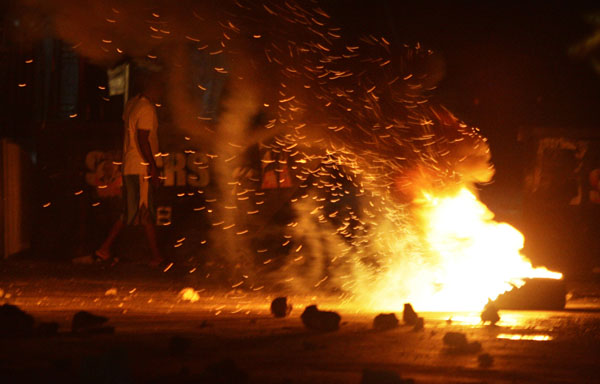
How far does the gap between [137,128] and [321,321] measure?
15.5ft

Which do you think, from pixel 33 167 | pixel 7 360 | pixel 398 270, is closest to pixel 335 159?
pixel 398 270

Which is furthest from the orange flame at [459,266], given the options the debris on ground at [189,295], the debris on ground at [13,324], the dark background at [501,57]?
the dark background at [501,57]

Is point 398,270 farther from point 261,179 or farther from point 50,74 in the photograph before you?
point 50,74

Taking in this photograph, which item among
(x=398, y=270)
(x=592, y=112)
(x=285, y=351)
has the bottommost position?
(x=285, y=351)

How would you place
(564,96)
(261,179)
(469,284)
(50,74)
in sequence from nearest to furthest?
(469,284) → (261,179) → (50,74) → (564,96)

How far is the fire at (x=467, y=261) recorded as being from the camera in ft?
28.2

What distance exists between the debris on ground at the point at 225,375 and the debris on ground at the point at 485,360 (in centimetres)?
137

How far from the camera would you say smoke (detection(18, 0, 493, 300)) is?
11312mm

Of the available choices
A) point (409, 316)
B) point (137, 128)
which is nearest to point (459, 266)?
point (409, 316)

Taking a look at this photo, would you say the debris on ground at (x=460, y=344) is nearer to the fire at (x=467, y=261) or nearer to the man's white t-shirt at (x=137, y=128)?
the fire at (x=467, y=261)

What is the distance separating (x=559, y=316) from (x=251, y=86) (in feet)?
19.2

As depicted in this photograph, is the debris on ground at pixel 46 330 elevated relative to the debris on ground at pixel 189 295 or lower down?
lower down

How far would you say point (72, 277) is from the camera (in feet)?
33.3

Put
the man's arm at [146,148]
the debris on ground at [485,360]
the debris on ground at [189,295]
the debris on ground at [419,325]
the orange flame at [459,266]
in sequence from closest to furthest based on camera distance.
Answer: the debris on ground at [485,360]
the debris on ground at [419,325]
the debris on ground at [189,295]
the orange flame at [459,266]
the man's arm at [146,148]
